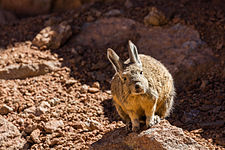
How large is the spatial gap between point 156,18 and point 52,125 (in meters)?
4.18

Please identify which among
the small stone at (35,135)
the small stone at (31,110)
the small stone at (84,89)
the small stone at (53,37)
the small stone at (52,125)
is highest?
the small stone at (53,37)

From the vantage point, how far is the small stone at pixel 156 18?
31.3 ft

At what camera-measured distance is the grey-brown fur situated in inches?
219

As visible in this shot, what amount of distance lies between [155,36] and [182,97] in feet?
6.65

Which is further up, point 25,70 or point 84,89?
point 25,70

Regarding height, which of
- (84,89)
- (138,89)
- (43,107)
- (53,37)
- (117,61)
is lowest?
(43,107)

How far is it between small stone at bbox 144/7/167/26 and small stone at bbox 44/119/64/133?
3.92m

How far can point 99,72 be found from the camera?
8859 millimetres

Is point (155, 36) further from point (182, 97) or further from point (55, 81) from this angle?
point (55, 81)

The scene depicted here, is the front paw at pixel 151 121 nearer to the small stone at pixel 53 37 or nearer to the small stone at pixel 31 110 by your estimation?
the small stone at pixel 31 110

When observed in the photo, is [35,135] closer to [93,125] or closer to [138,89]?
[93,125]

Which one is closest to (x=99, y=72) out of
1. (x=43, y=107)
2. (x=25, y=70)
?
(x=25, y=70)

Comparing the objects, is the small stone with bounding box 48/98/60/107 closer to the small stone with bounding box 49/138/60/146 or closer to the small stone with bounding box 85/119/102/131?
the small stone with bounding box 85/119/102/131

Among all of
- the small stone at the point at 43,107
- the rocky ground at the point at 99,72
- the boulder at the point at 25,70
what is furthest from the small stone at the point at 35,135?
the boulder at the point at 25,70
